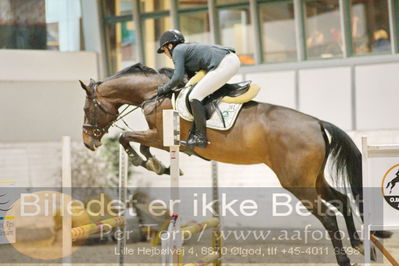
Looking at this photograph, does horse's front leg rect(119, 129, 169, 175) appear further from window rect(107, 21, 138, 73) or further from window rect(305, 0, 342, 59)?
window rect(107, 21, 138, 73)

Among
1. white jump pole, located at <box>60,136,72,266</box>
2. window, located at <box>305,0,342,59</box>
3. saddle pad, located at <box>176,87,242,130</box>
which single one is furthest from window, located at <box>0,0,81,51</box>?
white jump pole, located at <box>60,136,72,266</box>

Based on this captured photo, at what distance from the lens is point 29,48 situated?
939cm

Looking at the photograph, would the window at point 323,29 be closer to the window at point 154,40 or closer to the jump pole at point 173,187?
the window at point 154,40

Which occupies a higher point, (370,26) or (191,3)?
(191,3)

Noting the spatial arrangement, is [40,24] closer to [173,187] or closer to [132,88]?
→ [132,88]

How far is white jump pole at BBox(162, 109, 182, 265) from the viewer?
14.4ft

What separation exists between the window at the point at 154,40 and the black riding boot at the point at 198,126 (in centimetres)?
479

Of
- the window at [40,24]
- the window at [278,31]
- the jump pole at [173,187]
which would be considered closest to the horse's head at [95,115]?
the jump pole at [173,187]

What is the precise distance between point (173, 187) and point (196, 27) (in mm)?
5370

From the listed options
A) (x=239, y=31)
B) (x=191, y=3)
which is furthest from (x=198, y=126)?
(x=191, y=3)

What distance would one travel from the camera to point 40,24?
9.53 meters

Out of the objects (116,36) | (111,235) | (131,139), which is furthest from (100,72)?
(131,139)

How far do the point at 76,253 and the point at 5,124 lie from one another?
84.6 inches

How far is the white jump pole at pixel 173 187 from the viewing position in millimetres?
4395
